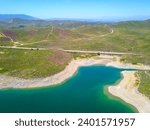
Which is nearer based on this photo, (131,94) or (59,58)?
(131,94)

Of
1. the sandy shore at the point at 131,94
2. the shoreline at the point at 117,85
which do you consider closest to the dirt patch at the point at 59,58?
the shoreline at the point at 117,85

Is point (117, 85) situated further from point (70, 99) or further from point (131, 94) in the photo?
point (70, 99)

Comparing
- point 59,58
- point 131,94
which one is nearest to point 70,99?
point 131,94

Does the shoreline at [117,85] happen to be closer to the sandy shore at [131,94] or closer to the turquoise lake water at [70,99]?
the sandy shore at [131,94]

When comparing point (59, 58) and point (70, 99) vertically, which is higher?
point (59, 58)

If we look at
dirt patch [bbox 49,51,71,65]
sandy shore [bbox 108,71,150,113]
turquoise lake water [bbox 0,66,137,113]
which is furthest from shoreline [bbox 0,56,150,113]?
dirt patch [bbox 49,51,71,65]

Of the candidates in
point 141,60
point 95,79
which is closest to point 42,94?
point 95,79

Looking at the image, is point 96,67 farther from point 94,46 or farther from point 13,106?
point 13,106
